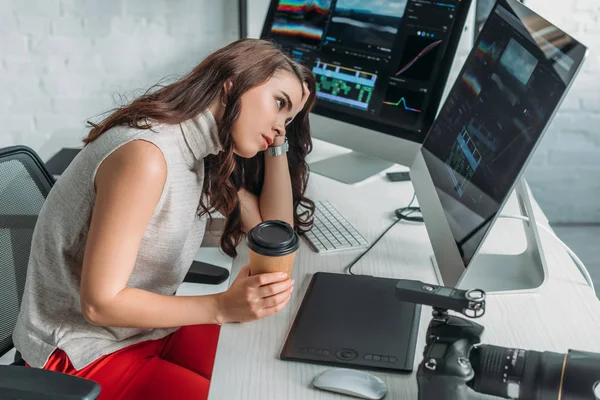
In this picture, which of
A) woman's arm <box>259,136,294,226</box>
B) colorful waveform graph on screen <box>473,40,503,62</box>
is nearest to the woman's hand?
woman's arm <box>259,136,294,226</box>

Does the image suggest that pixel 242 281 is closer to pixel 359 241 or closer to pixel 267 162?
pixel 359 241

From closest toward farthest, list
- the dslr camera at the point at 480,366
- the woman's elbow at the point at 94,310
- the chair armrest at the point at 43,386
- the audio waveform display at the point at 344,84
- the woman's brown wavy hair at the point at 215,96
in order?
1. the dslr camera at the point at 480,366
2. the chair armrest at the point at 43,386
3. the woman's elbow at the point at 94,310
4. the woman's brown wavy hair at the point at 215,96
5. the audio waveform display at the point at 344,84

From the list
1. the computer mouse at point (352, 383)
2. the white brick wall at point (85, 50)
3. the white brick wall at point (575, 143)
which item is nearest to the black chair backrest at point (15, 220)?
the computer mouse at point (352, 383)

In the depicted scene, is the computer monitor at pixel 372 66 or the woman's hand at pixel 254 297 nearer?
the woman's hand at pixel 254 297

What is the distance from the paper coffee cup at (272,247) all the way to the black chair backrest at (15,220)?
0.52m

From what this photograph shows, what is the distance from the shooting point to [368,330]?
3.57 ft

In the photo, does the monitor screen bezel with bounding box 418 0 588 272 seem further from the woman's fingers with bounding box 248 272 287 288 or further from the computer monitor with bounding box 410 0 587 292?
the woman's fingers with bounding box 248 272 287 288

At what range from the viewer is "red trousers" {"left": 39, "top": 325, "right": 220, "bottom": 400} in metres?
1.19

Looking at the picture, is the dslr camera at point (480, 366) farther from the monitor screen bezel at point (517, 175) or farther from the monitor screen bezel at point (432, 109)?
the monitor screen bezel at point (432, 109)

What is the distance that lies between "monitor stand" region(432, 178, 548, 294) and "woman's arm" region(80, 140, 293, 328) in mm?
367

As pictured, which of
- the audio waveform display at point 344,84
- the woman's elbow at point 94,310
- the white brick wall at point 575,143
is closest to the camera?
the woman's elbow at point 94,310

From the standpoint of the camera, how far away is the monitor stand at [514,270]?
1.22 meters

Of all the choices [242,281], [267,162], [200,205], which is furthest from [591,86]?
[242,281]

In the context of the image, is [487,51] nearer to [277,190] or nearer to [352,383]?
[277,190]
